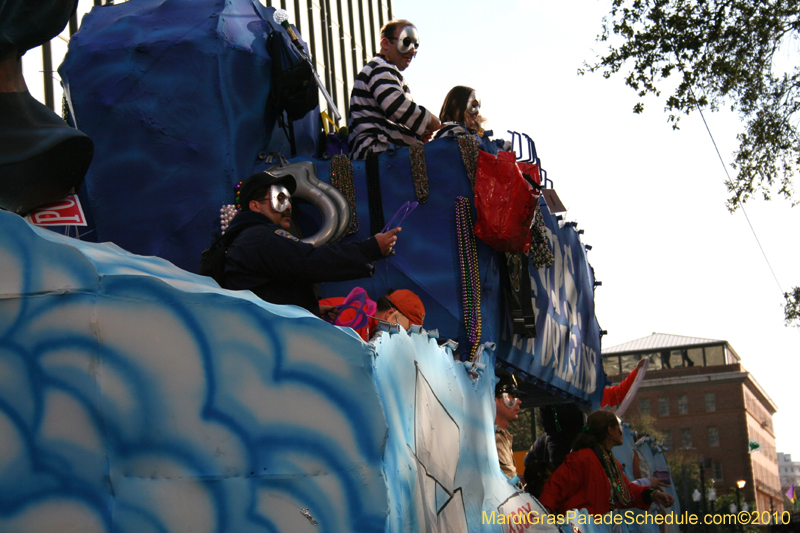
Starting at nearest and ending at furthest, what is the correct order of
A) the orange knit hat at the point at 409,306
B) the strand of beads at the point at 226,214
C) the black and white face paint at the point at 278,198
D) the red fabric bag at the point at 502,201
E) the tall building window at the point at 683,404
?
1. the black and white face paint at the point at 278,198
2. the orange knit hat at the point at 409,306
3. the red fabric bag at the point at 502,201
4. the strand of beads at the point at 226,214
5. the tall building window at the point at 683,404

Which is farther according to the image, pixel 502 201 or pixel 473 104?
pixel 473 104

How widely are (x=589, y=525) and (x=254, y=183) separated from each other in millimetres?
3119

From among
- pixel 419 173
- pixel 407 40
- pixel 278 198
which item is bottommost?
pixel 278 198

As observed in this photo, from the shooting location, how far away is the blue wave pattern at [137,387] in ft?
9.89

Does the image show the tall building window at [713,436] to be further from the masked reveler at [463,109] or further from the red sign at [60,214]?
the red sign at [60,214]

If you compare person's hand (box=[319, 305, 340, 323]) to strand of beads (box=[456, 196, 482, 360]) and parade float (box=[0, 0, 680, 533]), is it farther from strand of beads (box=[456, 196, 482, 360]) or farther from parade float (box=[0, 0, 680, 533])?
strand of beads (box=[456, 196, 482, 360])

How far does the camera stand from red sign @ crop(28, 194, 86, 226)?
523 centimetres

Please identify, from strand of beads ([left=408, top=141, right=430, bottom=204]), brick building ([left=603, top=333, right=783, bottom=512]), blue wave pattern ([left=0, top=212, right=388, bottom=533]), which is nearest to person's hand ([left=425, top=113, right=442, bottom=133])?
strand of beads ([left=408, top=141, right=430, bottom=204])

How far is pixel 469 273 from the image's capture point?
7020mm

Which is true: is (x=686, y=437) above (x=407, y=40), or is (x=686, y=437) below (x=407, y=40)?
above

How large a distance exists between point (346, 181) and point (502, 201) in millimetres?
1320

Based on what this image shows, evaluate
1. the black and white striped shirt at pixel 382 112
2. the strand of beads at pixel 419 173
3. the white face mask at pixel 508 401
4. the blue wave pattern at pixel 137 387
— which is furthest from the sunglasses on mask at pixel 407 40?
the blue wave pattern at pixel 137 387

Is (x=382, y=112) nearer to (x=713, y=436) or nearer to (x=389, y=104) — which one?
(x=389, y=104)

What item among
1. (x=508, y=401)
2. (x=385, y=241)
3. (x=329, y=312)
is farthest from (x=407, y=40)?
(x=385, y=241)
